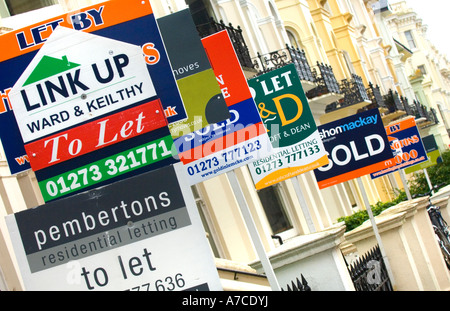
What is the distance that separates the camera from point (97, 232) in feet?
15.0

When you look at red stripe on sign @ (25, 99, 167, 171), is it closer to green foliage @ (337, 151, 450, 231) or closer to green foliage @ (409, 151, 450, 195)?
green foliage @ (337, 151, 450, 231)

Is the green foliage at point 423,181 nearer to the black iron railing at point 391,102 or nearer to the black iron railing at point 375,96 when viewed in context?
the black iron railing at point 375,96

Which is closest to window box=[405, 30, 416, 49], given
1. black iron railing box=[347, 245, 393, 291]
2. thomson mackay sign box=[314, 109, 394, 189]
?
thomson mackay sign box=[314, 109, 394, 189]

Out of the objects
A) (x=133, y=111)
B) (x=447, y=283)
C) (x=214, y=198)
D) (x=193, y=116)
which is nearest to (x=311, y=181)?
(x=214, y=198)

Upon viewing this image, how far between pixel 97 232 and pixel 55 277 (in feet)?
1.05

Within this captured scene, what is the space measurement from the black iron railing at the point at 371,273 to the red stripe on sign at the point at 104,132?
3.69 m

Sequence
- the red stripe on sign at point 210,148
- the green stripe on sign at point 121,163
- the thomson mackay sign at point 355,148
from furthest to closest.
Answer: the thomson mackay sign at point 355,148 → the red stripe on sign at point 210,148 → the green stripe on sign at point 121,163

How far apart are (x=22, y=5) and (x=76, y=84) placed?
22.3 feet

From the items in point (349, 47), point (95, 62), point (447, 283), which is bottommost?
point (447, 283)

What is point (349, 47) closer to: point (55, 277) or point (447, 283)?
point (447, 283)

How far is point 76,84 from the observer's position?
5324mm

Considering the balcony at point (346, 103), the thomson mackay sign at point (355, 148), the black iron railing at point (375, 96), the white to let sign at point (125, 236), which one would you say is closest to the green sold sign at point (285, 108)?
the thomson mackay sign at point (355, 148)

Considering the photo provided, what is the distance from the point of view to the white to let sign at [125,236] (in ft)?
15.0
